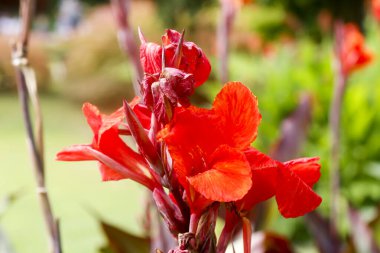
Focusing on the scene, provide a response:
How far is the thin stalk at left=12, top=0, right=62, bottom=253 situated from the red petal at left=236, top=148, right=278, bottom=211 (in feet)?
0.56

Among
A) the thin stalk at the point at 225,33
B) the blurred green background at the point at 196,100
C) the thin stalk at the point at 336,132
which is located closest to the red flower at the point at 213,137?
the blurred green background at the point at 196,100

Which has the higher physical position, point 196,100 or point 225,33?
point 225,33

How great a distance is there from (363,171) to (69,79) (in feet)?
22.9

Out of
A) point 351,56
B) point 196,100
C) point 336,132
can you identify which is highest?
point 351,56

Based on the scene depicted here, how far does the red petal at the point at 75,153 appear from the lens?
0.39 metres

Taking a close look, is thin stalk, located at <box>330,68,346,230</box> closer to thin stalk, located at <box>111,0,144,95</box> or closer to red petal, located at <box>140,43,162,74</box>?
thin stalk, located at <box>111,0,144,95</box>

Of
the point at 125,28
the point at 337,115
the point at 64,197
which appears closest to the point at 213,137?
the point at 125,28

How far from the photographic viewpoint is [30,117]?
22.1 inches

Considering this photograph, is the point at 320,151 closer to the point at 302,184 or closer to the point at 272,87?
the point at 272,87

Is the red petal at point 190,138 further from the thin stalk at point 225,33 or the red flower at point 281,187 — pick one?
the thin stalk at point 225,33

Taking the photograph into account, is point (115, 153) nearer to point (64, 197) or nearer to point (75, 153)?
point (75, 153)

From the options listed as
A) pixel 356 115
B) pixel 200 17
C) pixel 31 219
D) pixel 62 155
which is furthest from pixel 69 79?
pixel 62 155

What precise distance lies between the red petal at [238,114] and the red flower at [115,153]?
0.05 meters

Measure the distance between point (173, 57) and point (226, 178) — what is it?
2.8 inches
